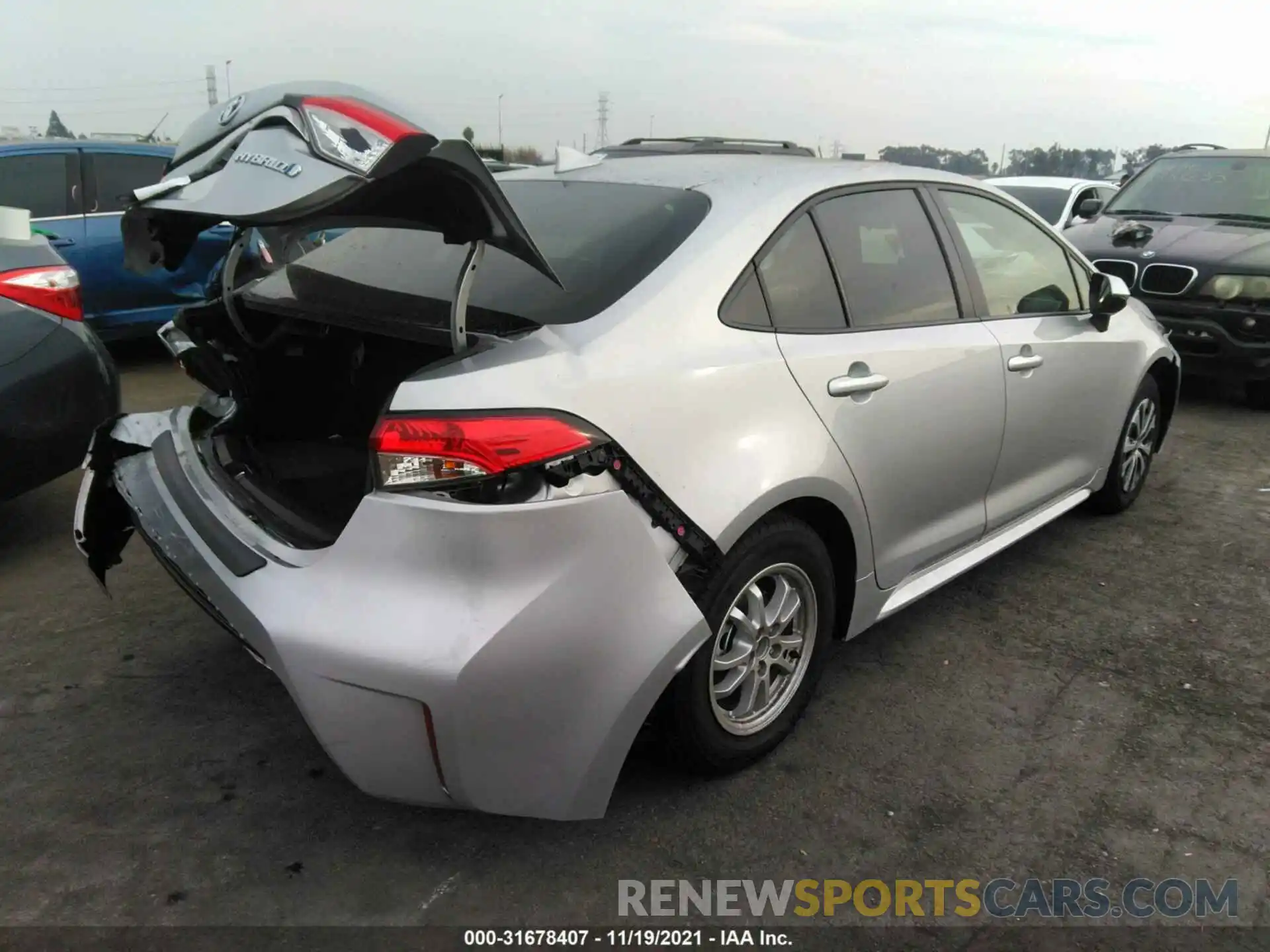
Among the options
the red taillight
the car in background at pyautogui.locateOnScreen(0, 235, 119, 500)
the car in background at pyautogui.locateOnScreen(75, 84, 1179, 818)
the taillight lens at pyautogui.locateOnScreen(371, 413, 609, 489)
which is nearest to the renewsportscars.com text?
the car in background at pyautogui.locateOnScreen(75, 84, 1179, 818)

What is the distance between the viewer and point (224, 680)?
9.91 ft

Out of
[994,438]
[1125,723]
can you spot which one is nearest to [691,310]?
[994,438]

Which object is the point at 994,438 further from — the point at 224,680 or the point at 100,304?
the point at 100,304

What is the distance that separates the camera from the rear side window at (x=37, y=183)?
20.9ft

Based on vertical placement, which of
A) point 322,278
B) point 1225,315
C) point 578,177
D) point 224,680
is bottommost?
point 224,680

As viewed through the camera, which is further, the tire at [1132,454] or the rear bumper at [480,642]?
the tire at [1132,454]

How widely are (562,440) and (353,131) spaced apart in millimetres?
704

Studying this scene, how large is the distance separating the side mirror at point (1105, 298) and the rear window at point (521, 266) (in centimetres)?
204

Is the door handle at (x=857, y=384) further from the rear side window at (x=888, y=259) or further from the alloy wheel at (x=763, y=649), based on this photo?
the alloy wheel at (x=763, y=649)

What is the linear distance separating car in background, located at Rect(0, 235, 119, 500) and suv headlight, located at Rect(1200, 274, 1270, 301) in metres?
6.50

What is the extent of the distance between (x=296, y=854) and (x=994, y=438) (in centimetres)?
242

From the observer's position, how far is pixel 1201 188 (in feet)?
24.4

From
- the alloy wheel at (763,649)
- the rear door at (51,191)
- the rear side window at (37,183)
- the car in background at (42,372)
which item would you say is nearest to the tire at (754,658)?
the alloy wheel at (763,649)

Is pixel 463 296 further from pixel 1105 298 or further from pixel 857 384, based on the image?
pixel 1105 298
